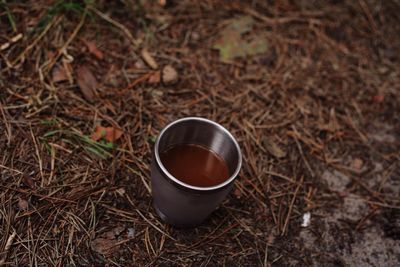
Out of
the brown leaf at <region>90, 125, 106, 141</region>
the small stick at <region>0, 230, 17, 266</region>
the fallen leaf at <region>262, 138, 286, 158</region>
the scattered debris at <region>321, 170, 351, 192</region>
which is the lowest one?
the scattered debris at <region>321, 170, 351, 192</region>

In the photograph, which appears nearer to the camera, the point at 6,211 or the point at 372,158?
the point at 6,211

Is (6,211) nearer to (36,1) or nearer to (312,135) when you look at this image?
(36,1)

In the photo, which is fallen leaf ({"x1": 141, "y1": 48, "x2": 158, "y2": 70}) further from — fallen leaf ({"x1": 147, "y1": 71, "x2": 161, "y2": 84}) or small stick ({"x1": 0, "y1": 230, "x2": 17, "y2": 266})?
small stick ({"x1": 0, "y1": 230, "x2": 17, "y2": 266})

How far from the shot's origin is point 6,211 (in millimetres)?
1552

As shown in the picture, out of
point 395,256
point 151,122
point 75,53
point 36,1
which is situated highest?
point 36,1

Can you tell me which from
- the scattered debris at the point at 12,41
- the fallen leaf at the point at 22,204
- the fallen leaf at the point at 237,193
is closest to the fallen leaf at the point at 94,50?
the scattered debris at the point at 12,41

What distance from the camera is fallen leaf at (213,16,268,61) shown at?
2.40 metres

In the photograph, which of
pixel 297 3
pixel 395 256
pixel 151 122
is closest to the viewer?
pixel 395 256

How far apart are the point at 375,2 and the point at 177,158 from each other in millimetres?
1970

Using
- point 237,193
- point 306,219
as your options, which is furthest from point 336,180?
point 237,193

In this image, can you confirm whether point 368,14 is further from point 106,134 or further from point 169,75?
point 106,134

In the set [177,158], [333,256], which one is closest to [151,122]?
[177,158]

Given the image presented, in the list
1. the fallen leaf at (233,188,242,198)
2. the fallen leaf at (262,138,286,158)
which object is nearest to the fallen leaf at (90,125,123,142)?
the fallen leaf at (233,188,242,198)

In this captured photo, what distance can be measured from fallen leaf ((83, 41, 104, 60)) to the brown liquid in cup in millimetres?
743
